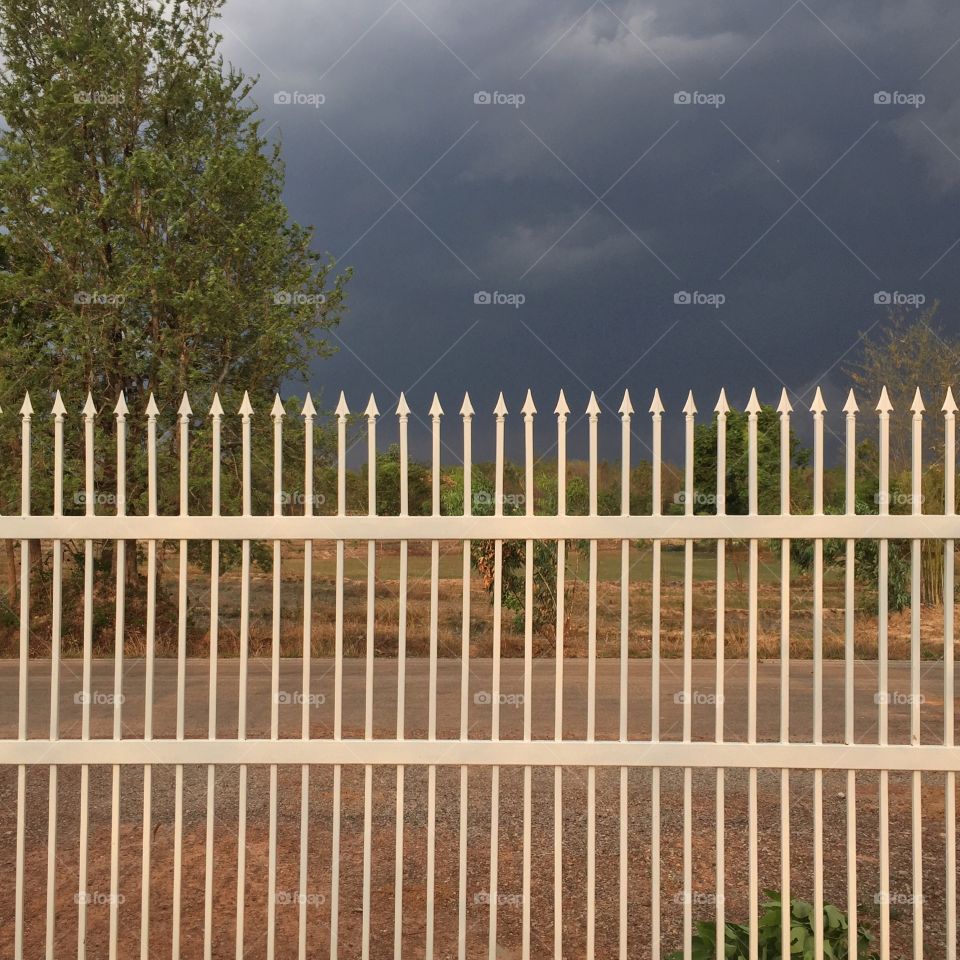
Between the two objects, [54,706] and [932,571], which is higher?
[54,706]

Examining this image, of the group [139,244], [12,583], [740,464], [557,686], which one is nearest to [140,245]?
[139,244]

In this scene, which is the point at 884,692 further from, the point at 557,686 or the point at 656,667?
the point at 557,686

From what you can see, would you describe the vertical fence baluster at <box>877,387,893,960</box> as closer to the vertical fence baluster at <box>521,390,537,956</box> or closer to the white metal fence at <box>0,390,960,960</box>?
A: the white metal fence at <box>0,390,960,960</box>

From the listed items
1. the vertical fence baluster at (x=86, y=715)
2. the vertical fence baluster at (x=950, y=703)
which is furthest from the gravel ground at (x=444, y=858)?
the vertical fence baluster at (x=86, y=715)

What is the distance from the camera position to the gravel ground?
558cm

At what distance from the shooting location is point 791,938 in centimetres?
486

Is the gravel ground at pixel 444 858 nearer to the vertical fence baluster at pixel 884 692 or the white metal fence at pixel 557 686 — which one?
the vertical fence baluster at pixel 884 692

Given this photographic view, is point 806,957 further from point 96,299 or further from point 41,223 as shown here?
point 41,223

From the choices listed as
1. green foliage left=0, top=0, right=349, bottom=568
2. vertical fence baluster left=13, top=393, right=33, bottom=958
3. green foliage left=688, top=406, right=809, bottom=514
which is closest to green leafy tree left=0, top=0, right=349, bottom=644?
green foliage left=0, top=0, right=349, bottom=568

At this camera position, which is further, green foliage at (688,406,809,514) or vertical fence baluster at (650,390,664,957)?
green foliage at (688,406,809,514)

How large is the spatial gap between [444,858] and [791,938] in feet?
8.20

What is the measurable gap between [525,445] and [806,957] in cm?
296

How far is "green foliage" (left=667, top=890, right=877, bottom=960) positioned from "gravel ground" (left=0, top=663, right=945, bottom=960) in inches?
9.5

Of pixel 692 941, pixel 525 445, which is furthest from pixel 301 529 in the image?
pixel 692 941
